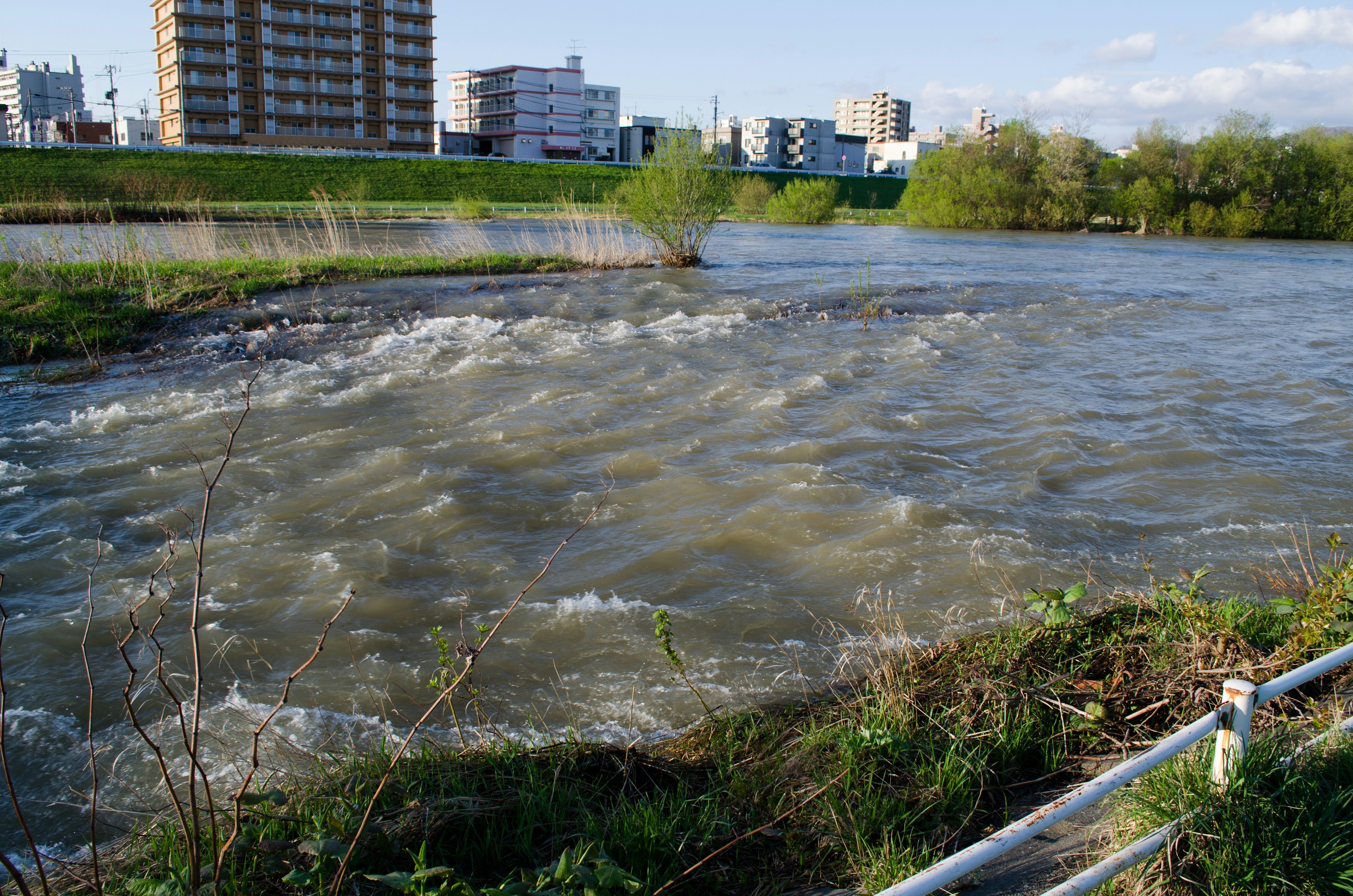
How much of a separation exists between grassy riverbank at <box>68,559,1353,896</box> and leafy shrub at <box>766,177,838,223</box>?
45.4 metres

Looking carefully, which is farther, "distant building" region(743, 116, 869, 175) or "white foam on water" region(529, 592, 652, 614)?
"distant building" region(743, 116, 869, 175)

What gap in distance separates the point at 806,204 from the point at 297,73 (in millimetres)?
47865

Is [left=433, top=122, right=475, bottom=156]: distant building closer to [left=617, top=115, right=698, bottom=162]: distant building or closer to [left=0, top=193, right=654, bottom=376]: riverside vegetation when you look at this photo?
[left=617, top=115, right=698, bottom=162]: distant building

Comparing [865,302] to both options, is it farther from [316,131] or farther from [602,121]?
[602,121]

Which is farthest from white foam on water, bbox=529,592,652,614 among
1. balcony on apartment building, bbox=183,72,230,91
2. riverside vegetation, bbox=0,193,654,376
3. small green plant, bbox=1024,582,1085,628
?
balcony on apartment building, bbox=183,72,230,91

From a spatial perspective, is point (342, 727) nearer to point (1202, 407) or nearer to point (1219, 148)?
point (1202, 407)

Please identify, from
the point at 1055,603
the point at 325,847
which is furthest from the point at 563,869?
the point at 1055,603

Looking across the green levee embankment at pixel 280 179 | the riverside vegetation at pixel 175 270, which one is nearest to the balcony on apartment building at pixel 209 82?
the green levee embankment at pixel 280 179

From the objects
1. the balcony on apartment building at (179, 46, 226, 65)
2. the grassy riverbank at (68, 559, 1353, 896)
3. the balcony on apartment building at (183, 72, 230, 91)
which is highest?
the balcony on apartment building at (179, 46, 226, 65)

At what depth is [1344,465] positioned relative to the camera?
8891 mm

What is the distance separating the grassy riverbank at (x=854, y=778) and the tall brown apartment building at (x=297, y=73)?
7721 centimetres

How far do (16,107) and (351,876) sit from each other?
190m

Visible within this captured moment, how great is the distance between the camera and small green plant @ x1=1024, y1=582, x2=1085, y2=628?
396 centimetres

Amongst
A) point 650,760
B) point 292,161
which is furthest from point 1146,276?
point 292,161
